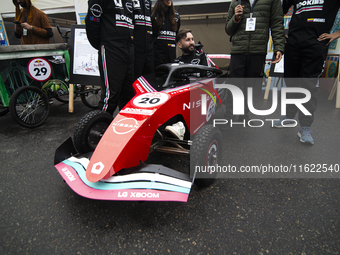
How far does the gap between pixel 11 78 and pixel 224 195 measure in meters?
3.51

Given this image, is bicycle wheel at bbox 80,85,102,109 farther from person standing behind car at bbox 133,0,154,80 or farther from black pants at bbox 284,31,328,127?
black pants at bbox 284,31,328,127

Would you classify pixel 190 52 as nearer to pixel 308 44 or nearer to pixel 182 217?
pixel 308 44

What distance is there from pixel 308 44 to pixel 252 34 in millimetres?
638

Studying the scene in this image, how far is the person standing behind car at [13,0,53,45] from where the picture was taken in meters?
3.71

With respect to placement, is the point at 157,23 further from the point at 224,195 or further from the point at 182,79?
the point at 224,195

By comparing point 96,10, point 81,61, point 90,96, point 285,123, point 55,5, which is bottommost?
point 285,123

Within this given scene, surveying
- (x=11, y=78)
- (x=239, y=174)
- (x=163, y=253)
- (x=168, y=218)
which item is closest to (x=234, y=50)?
(x=239, y=174)

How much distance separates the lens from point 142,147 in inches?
61.7

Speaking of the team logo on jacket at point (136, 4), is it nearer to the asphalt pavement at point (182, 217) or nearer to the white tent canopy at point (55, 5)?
the asphalt pavement at point (182, 217)

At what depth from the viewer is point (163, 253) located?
3.96 ft

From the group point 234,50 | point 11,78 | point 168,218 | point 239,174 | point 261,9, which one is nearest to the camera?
point 168,218

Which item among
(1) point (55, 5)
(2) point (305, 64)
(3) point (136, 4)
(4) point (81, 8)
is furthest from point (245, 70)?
(1) point (55, 5)

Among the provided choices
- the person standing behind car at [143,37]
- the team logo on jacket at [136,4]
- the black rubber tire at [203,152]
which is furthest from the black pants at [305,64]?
the team logo on jacket at [136,4]

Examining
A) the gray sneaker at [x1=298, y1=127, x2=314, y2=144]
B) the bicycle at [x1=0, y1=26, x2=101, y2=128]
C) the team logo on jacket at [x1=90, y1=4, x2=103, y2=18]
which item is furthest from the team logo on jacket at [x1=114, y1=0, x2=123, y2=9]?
the gray sneaker at [x1=298, y1=127, x2=314, y2=144]
